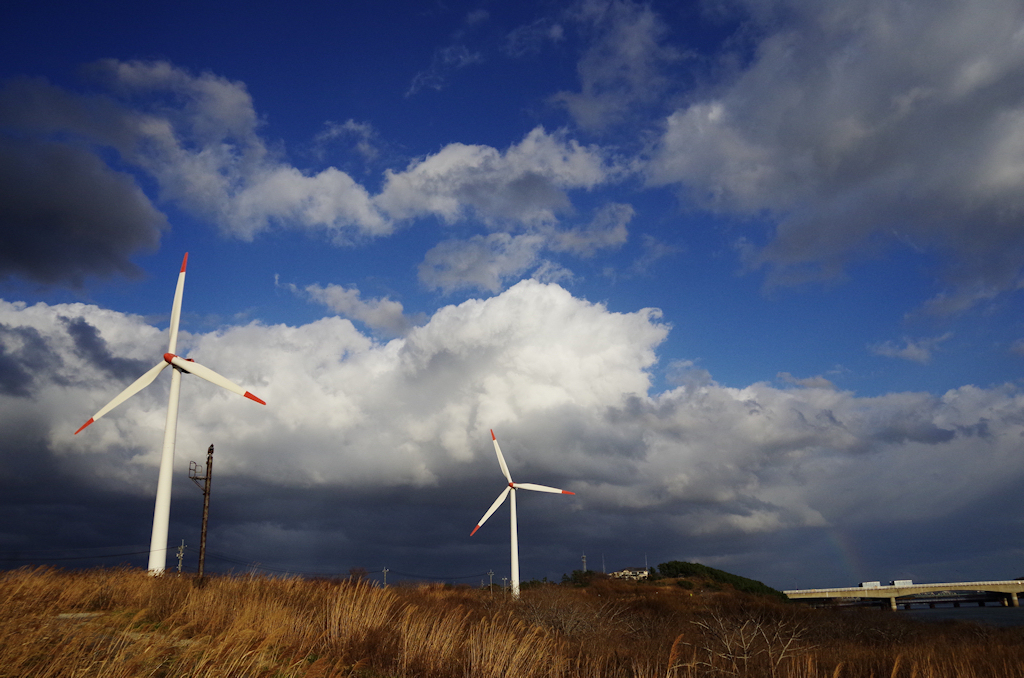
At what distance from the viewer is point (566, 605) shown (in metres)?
40.7

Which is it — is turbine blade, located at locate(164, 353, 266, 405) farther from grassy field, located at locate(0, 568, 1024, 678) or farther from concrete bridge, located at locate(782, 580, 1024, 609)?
concrete bridge, located at locate(782, 580, 1024, 609)

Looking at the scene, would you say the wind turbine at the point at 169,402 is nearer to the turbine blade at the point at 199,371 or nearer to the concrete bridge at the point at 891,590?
the turbine blade at the point at 199,371

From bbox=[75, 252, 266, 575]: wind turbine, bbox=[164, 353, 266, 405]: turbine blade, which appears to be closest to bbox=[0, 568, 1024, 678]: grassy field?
bbox=[75, 252, 266, 575]: wind turbine

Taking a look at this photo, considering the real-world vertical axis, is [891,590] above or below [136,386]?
below

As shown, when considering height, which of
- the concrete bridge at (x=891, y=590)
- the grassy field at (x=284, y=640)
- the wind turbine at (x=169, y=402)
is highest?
the wind turbine at (x=169, y=402)

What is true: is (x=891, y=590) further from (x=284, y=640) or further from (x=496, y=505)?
(x=284, y=640)

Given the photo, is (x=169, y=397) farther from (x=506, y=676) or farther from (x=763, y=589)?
(x=763, y=589)

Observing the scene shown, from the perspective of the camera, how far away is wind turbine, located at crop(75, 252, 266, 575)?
118 ft

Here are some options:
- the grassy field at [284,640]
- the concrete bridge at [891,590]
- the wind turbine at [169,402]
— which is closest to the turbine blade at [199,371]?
the wind turbine at [169,402]

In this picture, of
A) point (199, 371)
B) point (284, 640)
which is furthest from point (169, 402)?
point (284, 640)

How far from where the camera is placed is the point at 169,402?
1577 inches

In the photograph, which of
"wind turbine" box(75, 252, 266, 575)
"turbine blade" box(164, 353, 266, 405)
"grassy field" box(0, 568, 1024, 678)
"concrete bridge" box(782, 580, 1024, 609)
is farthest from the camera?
"concrete bridge" box(782, 580, 1024, 609)

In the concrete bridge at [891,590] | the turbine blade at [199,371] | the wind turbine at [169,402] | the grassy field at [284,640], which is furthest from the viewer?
the concrete bridge at [891,590]

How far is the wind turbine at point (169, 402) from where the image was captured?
35.8 meters
